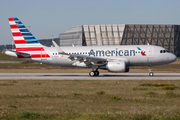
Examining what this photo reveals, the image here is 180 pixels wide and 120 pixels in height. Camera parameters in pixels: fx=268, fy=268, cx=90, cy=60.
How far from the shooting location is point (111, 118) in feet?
37.5

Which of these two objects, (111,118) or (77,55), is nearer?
(111,118)

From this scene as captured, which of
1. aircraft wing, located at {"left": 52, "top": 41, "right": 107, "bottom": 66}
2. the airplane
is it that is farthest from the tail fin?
aircraft wing, located at {"left": 52, "top": 41, "right": 107, "bottom": 66}

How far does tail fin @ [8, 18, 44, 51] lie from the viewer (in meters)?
41.2

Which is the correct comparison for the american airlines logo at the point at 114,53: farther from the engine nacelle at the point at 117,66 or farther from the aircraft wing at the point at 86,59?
the engine nacelle at the point at 117,66

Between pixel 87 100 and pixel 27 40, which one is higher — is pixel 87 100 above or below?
below

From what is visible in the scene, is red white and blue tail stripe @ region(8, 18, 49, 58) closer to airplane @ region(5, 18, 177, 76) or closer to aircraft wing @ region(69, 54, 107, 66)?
airplane @ region(5, 18, 177, 76)

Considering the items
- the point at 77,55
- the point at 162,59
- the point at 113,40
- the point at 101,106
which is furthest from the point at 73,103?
the point at 113,40

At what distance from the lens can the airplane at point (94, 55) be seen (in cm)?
3719

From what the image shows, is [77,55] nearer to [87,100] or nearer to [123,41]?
[87,100]

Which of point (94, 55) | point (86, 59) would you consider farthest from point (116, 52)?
point (86, 59)

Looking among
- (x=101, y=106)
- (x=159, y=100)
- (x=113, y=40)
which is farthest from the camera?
(x=113, y=40)

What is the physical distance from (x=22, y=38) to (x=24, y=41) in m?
0.59

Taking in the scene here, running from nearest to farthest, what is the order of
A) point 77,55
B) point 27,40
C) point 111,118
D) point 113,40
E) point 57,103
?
point 111,118 → point 57,103 → point 77,55 → point 27,40 → point 113,40

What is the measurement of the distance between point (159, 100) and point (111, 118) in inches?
248
